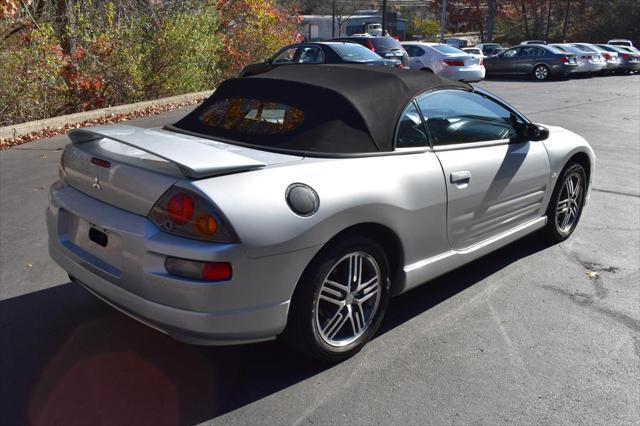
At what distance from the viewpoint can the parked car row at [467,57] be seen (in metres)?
15.9

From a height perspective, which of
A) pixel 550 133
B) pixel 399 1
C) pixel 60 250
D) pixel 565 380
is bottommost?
pixel 565 380

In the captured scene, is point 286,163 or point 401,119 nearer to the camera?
point 286,163

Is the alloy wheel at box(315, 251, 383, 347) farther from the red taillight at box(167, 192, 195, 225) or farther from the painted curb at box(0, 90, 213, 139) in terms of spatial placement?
the painted curb at box(0, 90, 213, 139)

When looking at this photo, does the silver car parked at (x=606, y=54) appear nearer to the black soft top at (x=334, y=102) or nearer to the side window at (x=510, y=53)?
the side window at (x=510, y=53)

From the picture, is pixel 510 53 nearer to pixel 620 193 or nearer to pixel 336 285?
pixel 620 193

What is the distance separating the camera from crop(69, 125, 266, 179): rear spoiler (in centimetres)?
290

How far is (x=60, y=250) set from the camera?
349 cm

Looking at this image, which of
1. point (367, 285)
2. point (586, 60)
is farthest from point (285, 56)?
point (586, 60)

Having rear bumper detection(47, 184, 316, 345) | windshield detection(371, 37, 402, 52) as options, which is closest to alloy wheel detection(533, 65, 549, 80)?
windshield detection(371, 37, 402, 52)

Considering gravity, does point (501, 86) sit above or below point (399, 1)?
below

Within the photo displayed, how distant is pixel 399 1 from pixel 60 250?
339 ft

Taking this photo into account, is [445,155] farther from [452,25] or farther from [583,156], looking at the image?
[452,25]

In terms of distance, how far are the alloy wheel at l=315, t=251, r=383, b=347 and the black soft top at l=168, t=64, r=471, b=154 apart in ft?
2.12

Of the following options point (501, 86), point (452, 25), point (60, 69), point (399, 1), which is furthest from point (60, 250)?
point (399, 1)
